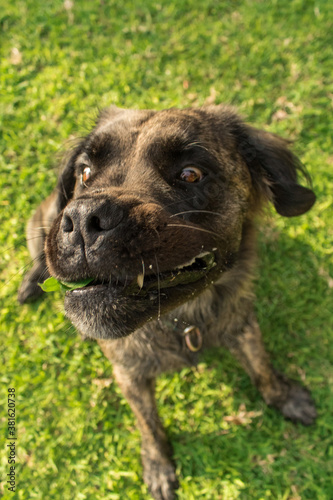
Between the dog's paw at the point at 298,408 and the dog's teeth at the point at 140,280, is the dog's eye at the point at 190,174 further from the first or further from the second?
the dog's paw at the point at 298,408

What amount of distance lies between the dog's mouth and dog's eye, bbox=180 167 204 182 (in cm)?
47

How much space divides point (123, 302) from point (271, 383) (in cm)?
236

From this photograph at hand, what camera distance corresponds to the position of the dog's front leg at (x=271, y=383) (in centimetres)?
357

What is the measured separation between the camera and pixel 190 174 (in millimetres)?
2418

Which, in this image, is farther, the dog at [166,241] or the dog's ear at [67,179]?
the dog's ear at [67,179]

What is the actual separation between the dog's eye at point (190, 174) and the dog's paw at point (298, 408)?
2485 mm

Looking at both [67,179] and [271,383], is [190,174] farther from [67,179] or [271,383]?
[271,383]

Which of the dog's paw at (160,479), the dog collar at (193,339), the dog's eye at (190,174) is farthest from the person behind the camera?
the dog's paw at (160,479)

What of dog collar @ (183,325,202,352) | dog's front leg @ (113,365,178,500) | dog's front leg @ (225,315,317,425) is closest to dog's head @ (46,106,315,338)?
dog collar @ (183,325,202,352)

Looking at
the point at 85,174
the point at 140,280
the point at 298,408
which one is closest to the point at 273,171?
the point at 85,174

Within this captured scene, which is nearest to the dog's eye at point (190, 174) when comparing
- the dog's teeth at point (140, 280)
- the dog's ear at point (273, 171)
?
the dog's ear at point (273, 171)

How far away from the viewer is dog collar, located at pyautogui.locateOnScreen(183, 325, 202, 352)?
301 centimetres

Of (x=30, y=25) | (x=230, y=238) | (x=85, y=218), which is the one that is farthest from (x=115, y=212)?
(x=30, y=25)

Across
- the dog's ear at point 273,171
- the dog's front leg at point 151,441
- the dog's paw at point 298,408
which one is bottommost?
the dog's paw at point 298,408
